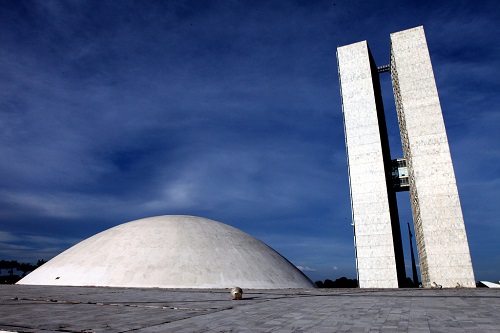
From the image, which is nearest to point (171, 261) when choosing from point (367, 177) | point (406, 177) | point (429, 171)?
point (367, 177)

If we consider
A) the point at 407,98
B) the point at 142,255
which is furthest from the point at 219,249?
the point at 407,98

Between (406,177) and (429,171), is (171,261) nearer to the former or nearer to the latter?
(429,171)

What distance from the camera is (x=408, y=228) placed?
64062 mm

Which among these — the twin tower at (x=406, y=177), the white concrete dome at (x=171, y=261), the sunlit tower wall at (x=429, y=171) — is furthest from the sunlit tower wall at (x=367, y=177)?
the white concrete dome at (x=171, y=261)

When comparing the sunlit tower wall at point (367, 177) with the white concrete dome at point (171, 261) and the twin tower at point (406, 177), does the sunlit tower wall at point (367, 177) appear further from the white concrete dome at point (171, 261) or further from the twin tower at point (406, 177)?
the white concrete dome at point (171, 261)

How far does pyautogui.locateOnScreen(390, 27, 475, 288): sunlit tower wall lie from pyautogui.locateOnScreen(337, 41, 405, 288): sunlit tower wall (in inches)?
149

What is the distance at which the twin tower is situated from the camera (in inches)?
1540

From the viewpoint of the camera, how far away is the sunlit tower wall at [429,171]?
1511 inches

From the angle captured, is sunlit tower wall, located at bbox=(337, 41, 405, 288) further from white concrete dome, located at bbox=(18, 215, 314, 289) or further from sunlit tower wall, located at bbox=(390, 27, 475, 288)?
white concrete dome, located at bbox=(18, 215, 314, 289)

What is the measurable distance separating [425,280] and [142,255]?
115 ft

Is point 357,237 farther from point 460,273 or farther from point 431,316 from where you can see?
point 431,316

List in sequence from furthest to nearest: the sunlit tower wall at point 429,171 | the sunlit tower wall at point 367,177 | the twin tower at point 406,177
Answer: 1. the sunlit tower wall at point 367,177
2. the twin tower at point 406,177
3. the sunlit tower wall at point 429,171

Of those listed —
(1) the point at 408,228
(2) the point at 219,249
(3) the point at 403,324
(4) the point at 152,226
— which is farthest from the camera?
(1) the point at 408,228

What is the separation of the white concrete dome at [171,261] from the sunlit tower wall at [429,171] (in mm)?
16725
